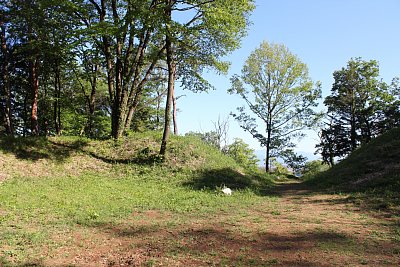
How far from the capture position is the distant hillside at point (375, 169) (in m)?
12.6

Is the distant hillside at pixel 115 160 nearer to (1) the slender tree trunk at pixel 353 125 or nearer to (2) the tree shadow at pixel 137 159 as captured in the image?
(2) the tree shadow at pixel 137 159

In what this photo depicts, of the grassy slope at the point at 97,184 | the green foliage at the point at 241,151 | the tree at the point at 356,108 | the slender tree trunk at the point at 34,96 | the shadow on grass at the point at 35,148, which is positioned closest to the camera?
the grassy slope at the point at 97,184

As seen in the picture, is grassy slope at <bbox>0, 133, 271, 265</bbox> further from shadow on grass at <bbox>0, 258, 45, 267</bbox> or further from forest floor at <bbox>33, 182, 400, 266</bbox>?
forest floor at <bbox>33, 182, 400, 266</bbox>

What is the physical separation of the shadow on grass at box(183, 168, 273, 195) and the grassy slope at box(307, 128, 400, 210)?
12.8 ft

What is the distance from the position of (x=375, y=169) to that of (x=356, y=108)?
2134 cm

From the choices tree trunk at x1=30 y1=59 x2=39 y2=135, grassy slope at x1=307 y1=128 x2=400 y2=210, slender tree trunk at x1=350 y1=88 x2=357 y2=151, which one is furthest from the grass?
slender tree trunk at x1=350 y1=88 x2=357 y2=151

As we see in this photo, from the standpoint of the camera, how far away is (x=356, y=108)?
33.2m

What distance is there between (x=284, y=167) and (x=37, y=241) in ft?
121

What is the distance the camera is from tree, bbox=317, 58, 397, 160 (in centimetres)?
3206

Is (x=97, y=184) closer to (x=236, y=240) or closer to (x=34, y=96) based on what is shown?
(x=236, y=240)

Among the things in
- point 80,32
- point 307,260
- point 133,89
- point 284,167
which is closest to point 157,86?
point 133,89

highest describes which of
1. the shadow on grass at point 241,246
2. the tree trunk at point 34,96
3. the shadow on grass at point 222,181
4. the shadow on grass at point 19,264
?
the tree trunk at point 34,96

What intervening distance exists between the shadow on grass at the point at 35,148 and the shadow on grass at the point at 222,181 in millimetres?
7116

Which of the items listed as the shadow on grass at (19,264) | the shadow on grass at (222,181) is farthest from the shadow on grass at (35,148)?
the shadow on grass at (19,264)
